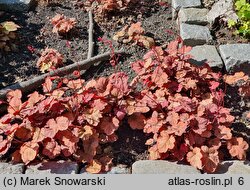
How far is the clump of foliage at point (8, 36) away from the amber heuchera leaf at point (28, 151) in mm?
1364

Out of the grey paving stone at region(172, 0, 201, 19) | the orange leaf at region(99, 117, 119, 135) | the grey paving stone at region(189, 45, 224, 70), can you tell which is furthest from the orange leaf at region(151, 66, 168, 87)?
the grey paving stone at region(172, 0, 201, 19)

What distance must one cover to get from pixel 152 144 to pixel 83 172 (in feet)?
1.99

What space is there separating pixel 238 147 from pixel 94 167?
1.09 m

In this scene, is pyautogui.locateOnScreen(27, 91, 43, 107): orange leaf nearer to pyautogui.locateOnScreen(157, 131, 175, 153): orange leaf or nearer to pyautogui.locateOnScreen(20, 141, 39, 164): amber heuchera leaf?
pyautogui.locateOnScreen(20, 141, 39, 164): amber heuchera leaf

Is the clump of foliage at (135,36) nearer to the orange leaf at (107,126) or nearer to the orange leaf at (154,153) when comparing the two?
Result: the orange leaf at (107,126)

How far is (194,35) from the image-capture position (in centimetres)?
441

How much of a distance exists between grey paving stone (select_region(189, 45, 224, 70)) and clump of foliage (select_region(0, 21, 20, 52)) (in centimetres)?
173

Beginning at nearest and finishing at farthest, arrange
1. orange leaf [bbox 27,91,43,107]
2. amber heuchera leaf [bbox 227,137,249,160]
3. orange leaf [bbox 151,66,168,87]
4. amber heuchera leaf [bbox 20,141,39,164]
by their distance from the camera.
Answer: amber heuchera leaf [bbox 20,141,39,164] → amber heuchera leaf [bbox 227,137,249,160] → orange leaf [bbox 27,91,43,107] → orange leaf [bbox 151,66,168,87]

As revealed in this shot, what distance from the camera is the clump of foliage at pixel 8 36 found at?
432cm

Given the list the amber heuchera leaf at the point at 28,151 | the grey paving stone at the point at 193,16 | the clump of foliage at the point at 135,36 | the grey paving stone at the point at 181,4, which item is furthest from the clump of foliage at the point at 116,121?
the grey paving stone at the point at 181,4

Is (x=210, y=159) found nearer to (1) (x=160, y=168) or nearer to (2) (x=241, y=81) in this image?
(1) (x=160, y=168)

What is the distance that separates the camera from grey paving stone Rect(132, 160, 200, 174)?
326 cm

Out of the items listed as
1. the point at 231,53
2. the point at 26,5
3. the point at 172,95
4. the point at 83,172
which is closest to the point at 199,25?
the point at 231,53

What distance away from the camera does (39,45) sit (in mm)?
4453
